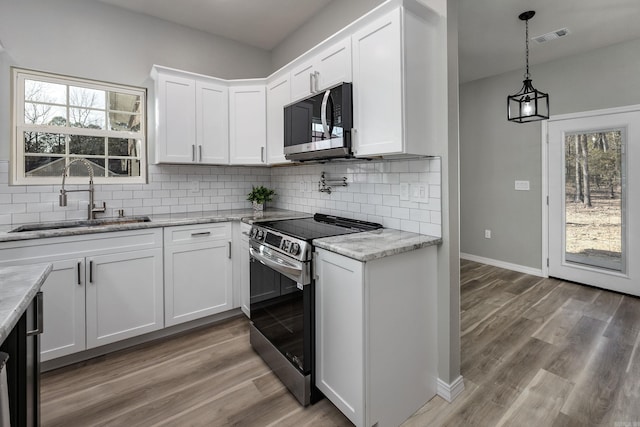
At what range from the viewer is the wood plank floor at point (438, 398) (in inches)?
66.5

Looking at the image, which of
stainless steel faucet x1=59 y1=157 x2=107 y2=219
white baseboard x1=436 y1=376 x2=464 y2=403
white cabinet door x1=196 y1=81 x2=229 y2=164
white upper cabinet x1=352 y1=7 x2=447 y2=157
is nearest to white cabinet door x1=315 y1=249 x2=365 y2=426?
white baseboard x1=436 y1=376 x2=464 y2=403

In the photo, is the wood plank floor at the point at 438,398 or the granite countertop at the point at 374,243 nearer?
the granite countertop at the point at 374,243

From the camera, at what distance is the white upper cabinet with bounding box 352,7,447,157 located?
66.1 inches

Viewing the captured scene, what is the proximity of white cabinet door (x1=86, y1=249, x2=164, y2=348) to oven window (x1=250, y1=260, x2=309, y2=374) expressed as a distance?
0.80 m

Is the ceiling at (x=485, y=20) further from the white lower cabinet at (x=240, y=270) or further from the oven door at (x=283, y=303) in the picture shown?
the oven door at (x=283, y=303)

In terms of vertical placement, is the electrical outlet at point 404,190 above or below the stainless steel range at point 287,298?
above

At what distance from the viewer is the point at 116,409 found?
69.4 inches

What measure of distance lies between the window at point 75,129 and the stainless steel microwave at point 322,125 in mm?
1600

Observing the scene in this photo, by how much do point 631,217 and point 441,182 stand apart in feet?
9.86

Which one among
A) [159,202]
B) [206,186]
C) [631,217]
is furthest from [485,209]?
[159,202]

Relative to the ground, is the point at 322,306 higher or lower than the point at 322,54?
lower

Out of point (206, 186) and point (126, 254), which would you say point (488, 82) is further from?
point (126, 254)

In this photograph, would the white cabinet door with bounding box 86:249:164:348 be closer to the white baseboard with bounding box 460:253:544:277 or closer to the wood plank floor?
the wood plank floor

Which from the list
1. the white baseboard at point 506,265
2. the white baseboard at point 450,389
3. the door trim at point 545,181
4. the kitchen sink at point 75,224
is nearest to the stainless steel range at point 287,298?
the white baseboard at point 450,389
